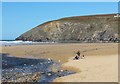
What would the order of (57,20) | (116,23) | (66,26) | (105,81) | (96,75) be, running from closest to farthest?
(105,81), (96,75), (116,23), (66,26), (57,20)

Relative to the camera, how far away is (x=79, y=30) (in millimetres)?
124250

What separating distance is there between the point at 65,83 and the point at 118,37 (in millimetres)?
92096

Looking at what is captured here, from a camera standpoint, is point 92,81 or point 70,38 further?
point 70,38

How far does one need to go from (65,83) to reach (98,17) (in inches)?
4657

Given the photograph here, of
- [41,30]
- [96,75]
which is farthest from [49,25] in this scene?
[96,75]

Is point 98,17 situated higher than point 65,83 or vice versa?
point 98,17

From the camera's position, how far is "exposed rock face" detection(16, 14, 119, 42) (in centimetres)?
11450

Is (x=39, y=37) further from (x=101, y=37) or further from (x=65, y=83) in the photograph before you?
(x=65, y=83)

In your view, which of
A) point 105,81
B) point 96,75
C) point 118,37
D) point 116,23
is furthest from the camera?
point 116,23

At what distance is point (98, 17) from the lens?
134 metres

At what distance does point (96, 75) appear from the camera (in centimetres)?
1870

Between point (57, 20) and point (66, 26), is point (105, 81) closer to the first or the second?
point (66, 26)

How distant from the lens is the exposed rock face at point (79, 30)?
11450 centimetres

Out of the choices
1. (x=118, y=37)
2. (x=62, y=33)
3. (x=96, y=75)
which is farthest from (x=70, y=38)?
(x=96, y=75)
